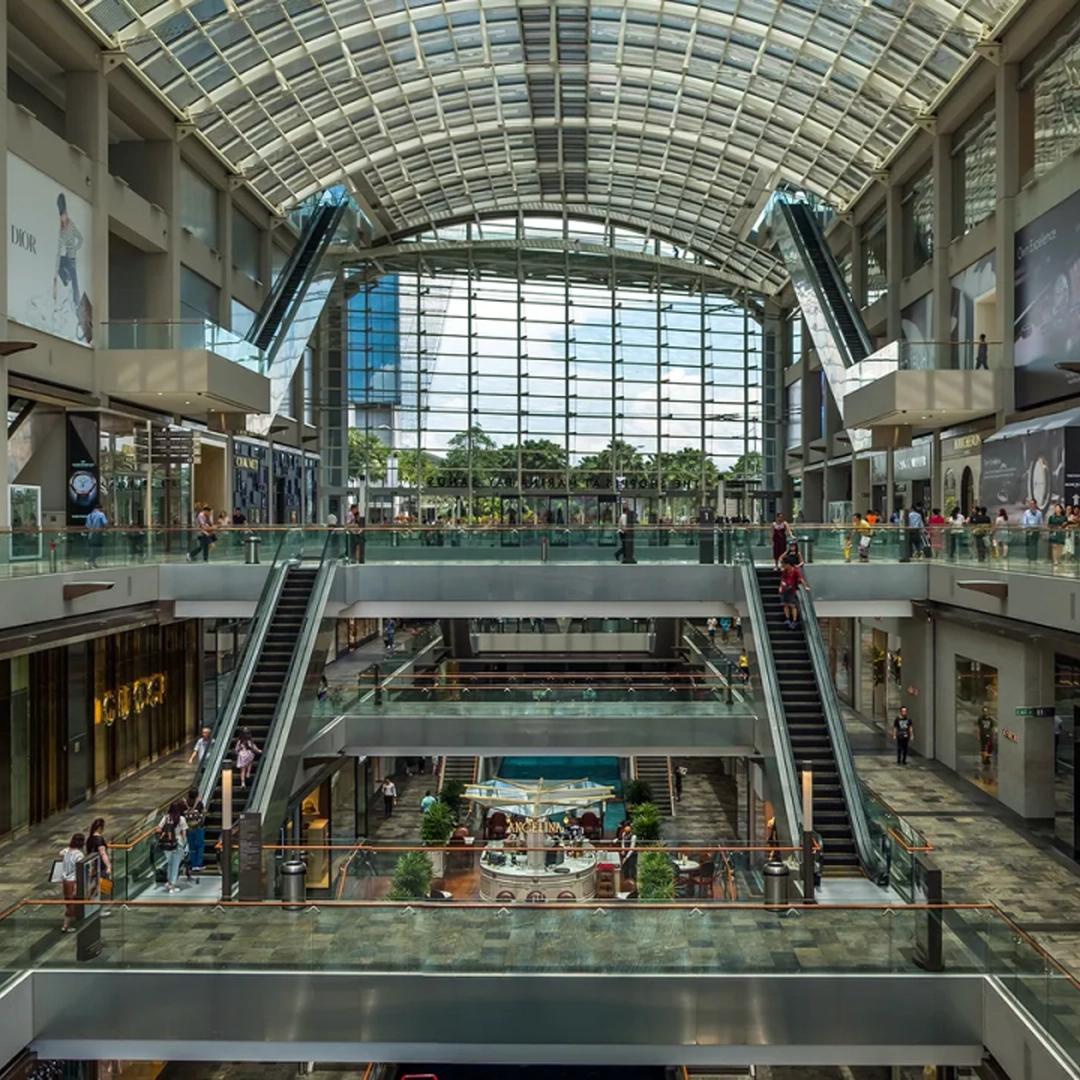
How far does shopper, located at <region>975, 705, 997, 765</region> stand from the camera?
78.7 ft

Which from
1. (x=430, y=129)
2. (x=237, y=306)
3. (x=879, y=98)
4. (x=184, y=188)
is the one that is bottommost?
(x=237, y=306)

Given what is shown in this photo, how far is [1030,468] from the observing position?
24828 mm

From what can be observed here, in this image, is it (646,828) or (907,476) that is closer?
(646,828)

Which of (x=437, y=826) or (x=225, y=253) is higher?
(x=225, y=253)

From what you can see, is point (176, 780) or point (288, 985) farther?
point (176, 780)

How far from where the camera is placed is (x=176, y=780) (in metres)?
26.5

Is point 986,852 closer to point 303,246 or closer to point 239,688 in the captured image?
point 239,688

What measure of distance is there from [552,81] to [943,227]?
56.6ft

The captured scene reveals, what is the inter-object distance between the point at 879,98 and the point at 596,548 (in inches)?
705

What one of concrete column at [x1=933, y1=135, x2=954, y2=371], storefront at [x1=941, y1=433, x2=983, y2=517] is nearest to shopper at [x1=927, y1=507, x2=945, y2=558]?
storefront at [x1=941, y1=433, x2=983, y2=517]

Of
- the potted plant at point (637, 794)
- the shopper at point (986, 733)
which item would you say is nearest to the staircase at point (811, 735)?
the shopper at point (986, 733)

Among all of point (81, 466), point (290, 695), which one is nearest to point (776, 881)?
point (290, 695)

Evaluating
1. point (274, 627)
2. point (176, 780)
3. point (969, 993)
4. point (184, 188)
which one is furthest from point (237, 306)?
point (969, 993)

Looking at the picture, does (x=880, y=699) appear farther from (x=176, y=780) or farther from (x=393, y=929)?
(x=393, y=929)
